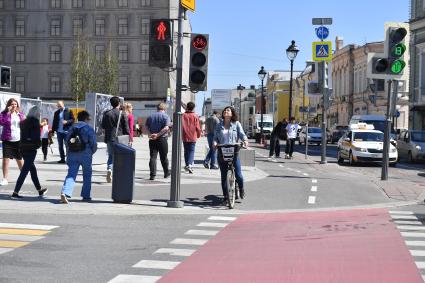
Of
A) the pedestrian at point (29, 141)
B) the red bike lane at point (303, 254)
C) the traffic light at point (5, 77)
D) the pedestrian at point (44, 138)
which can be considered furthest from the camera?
the pedestrian at point (44, 138)

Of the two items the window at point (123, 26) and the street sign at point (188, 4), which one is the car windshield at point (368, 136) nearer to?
the street sign at point (188, 4)

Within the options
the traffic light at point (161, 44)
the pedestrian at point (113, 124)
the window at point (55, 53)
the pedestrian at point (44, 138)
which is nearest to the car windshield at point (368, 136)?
the pedestrian at point (44, 138)

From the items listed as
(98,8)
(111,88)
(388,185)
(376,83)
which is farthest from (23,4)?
(388,185)

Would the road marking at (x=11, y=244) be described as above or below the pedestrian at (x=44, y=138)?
below

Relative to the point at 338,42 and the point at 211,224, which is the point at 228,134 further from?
the point at 338,42

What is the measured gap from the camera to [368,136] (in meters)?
27.0

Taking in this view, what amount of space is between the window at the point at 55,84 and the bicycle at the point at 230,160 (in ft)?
248

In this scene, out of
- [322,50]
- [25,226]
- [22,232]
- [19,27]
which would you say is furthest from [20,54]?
[22,232]

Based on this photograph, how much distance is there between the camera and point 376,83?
60.9m

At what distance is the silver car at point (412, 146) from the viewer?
31433mm

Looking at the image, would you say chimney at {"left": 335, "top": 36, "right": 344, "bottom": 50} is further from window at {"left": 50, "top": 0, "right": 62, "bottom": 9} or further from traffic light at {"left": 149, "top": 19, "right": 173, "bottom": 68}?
traffic light at {"left": 149, "top": 19, "right": 173, "bottom": 68}

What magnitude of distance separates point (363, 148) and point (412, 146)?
7.09 m

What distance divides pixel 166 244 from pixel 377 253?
2.67 meters

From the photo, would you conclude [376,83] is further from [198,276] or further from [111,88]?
[198,276]
